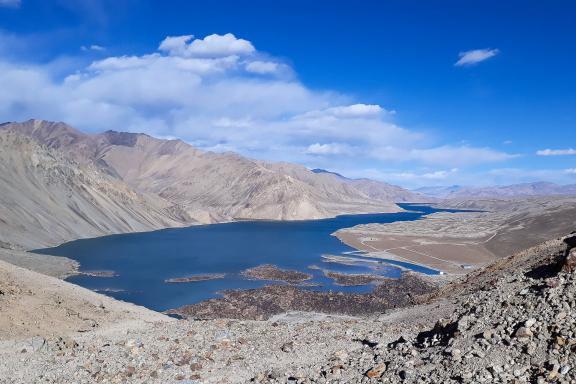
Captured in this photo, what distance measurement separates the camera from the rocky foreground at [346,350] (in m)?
11.0

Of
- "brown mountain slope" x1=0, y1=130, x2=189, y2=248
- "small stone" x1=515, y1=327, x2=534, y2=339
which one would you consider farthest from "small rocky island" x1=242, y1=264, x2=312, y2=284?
"small stone" x1=515, y1=327, x2=534, y2=339

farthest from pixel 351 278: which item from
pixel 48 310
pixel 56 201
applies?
pixel 56 201

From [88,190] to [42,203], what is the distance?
1916 centimetres

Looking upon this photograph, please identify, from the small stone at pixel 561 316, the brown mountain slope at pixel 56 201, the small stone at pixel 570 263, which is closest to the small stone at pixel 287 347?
the small stone at pixel 561 316

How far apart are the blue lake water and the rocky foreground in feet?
81.2

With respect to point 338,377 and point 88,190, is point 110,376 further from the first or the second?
point 88,190

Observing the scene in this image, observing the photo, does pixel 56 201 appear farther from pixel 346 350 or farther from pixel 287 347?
pixel 346 350

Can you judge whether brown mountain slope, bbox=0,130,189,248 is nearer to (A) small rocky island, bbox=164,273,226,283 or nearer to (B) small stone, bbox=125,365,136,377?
(A) small rocky island, bbox=164,273,226,283

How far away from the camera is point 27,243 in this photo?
241ft

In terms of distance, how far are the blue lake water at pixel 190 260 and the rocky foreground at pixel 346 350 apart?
2474 centimetres

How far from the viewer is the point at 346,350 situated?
52.0 feet

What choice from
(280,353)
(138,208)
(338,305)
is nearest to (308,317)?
(338,305)

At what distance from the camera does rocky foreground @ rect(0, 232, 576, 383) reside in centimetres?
1095

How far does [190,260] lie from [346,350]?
5818 centimetres
